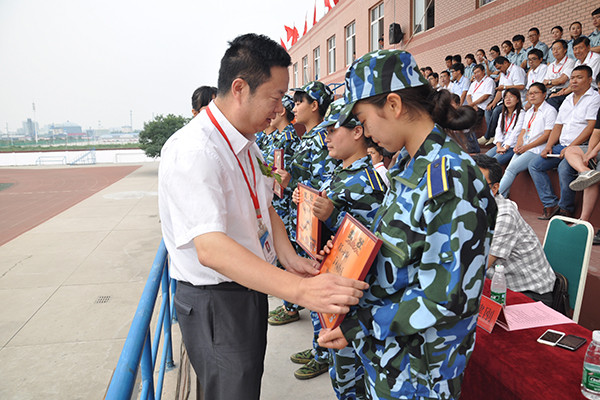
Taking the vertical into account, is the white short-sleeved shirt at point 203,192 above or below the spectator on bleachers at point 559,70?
below

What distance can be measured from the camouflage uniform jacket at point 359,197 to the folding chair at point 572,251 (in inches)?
59.1

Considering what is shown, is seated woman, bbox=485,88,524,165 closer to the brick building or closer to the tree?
the brick building

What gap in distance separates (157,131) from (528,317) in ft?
68.3

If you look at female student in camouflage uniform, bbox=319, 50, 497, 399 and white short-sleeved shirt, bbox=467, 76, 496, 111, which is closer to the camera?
female student in camouflage uniform, bbox=319, 50, 497, 399

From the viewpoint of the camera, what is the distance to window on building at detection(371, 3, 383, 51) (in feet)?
54.2

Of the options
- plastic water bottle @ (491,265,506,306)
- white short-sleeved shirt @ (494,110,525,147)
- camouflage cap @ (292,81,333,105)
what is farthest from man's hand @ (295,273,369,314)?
white short-sleeved shirt @ (494,110,525,147)

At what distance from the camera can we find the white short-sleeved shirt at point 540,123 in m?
5.54

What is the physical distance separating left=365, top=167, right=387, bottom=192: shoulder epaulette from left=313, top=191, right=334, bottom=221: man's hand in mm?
242

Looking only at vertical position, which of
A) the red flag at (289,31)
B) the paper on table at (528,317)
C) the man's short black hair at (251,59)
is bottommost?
the paper on table at (528,317)

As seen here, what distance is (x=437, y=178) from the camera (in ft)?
3.61

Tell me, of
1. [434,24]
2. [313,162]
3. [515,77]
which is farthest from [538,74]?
[434,24]

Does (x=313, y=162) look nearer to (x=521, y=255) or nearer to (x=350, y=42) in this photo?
(x=521, y=255)

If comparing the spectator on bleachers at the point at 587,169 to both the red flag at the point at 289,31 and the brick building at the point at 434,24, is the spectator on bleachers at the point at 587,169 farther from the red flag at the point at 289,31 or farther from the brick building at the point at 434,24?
the red flag at the point at 289,31

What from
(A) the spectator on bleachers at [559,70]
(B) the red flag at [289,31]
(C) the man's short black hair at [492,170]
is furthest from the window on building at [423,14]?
(B) the red flag at [289,31]
